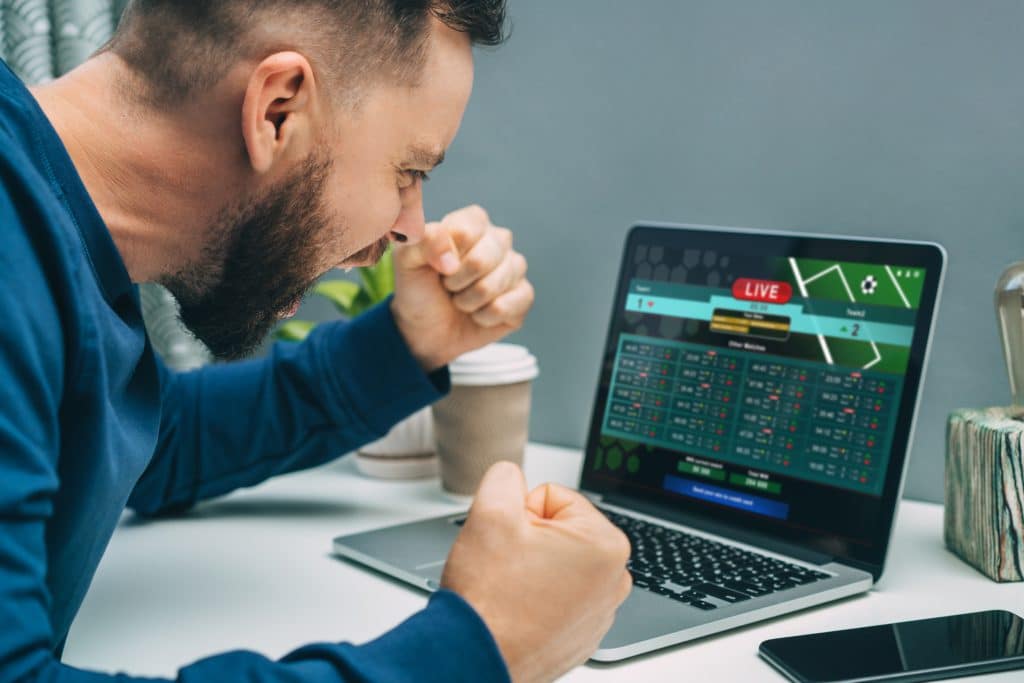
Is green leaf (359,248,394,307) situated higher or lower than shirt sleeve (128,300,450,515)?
higher

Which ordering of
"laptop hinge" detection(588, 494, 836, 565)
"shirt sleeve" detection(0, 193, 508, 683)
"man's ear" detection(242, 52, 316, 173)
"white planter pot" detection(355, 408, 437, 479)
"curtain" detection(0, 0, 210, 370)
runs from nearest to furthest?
"shirt sleeve" detection(0, 193, 508, 683) < "man's ear" detection(242, 52, 316, 173) < "laptop hinge" detection(588, 494, 836, 565) < "white planter pot" detection(355, 408, 437, 479) < "curtain" detection(0, 0, 210, 370)

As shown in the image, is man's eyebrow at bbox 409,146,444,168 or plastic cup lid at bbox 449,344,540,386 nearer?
man's eyebrow at bbox 409,146,444,168

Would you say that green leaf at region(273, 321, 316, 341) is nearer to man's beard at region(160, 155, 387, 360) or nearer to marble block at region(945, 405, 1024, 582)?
man's beard at region(160, 155, 387, 360)

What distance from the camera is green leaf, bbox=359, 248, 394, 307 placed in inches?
46.5

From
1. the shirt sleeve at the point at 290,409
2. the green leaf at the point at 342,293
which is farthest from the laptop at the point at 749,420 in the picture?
the green leaf at the point at 342,293

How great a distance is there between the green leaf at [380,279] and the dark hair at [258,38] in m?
0.51

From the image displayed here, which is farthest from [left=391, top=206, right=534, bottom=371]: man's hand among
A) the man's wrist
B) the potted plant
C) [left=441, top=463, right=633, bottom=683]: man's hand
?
[left=441, top=463, right=633, bottom=683]: man's hand

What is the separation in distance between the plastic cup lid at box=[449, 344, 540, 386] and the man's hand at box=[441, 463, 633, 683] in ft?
1.48

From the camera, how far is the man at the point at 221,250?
0.49 m

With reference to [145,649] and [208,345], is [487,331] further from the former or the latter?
[145,649]

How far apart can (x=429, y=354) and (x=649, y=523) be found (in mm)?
273

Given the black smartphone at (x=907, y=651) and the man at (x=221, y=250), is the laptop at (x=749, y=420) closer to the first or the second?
the black smartphone at (x=907, y=651)

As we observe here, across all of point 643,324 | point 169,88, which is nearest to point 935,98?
point 643,324

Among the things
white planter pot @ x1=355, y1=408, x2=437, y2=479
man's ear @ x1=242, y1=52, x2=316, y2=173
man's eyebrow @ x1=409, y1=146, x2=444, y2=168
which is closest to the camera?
man's ear @ x1=242, y1=52, x2=316, y2=173
